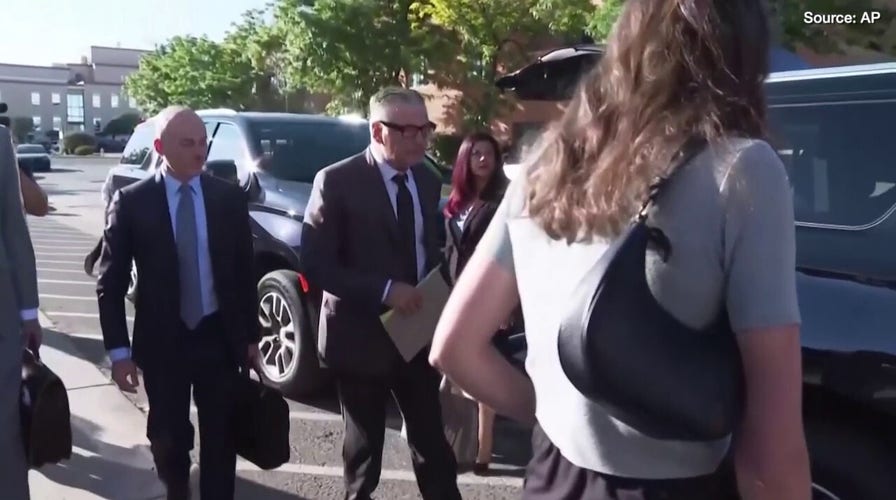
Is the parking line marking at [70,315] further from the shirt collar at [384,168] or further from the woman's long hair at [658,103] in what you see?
the woman's long hair at [658,103]

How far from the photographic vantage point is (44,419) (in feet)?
11.1

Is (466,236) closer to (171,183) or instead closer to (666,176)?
(171,183)

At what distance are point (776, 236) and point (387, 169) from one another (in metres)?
2.50

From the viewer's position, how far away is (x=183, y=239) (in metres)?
3.86

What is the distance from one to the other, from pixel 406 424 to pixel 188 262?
1050 mm

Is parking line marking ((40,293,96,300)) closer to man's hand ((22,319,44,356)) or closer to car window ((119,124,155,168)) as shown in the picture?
car window ((119,124,155,168))

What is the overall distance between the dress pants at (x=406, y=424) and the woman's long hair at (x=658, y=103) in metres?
2.38

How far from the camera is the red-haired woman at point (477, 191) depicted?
16.8 feet

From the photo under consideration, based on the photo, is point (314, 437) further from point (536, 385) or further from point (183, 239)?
point (536, 385)

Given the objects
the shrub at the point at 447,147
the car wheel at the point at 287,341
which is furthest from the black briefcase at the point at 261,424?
the shrub at the point at 447,147

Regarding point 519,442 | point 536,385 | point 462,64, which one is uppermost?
point 462,64

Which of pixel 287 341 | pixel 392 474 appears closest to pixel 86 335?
pixel 287 341

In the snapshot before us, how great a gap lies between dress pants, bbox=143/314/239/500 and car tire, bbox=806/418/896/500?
7.18ft

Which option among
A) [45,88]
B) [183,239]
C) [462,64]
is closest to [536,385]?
[183,239]
